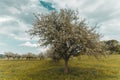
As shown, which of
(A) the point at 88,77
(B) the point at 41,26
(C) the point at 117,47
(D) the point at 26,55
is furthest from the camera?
(D) the point at 26,55

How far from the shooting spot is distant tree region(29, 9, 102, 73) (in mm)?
33781

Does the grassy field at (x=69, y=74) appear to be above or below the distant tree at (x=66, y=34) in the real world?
below

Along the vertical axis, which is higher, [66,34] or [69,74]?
[66,34]

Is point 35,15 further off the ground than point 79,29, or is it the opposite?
point 35,15

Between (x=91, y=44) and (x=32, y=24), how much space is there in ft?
40.0

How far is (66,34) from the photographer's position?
3347cm

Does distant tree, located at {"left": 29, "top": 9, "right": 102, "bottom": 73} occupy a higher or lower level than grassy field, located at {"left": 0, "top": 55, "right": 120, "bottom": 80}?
higher

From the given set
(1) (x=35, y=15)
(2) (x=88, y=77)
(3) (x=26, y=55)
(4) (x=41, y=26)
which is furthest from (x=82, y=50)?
(3) (x=26, y=55)

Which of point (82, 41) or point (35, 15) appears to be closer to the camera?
point (82, 41)

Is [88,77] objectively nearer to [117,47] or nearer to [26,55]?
A: [117,47]

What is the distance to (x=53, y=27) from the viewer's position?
3509 centimetres

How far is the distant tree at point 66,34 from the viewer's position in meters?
33.8

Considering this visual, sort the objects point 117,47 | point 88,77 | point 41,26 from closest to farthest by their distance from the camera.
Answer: point 88,77 → point 41,26 → point 117,47

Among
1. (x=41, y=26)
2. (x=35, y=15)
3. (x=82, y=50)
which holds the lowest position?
(x=82, y=50)
